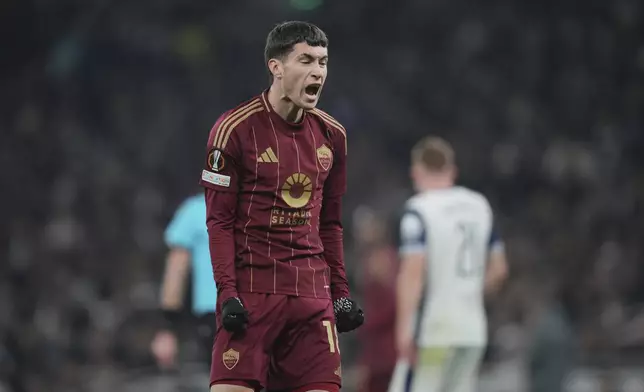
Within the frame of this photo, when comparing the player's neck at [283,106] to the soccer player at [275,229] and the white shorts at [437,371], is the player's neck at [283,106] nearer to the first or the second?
the soccer player at [275,229]

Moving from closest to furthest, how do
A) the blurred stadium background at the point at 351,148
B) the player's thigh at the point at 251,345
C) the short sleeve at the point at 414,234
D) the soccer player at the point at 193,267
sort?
the player's thigh at the point at 251,345 < the soccer player at the point at 193,267 < the short sleeve at the point at 414,234 < the blurred stadium background at the point at 351,148

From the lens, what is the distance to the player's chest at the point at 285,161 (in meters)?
4.98

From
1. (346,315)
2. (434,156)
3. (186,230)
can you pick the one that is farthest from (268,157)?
(434,156)

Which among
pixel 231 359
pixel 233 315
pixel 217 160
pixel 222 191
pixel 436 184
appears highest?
pixel 436 184

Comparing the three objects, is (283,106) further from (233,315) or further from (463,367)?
(463,367)

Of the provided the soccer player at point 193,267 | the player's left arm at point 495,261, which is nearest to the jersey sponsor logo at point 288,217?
the soccer player at point 193,267

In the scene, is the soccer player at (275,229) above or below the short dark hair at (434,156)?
below

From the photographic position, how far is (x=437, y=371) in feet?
27.0

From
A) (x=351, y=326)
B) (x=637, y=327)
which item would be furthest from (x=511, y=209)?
(x=351, y=326)

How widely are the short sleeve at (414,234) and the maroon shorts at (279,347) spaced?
3.07 meters

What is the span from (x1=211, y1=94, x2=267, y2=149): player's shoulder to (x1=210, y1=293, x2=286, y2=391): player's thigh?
0.60m

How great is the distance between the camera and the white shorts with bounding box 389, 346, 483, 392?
8227 mm

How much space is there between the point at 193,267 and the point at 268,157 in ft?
9.92

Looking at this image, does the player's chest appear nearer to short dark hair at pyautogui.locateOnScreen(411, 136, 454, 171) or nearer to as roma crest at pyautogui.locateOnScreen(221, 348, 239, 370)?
as roma crest at pyautogui.locateOnScreen(221, 348, 239, 370)
